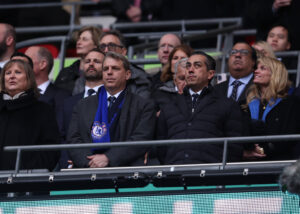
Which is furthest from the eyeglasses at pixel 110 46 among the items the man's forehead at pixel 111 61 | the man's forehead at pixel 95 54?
the man's forehead at pixel 111 61

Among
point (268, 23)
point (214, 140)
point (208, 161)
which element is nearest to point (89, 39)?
point (268, 23)

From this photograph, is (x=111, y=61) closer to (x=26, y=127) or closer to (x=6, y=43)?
(x=26, y=127)

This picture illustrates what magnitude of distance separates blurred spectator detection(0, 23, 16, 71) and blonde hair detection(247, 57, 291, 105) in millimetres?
3195

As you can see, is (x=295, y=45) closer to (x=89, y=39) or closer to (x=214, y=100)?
(x=89, y=39)

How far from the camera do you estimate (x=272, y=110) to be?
29.6ft

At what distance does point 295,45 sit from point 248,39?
279 centimetres


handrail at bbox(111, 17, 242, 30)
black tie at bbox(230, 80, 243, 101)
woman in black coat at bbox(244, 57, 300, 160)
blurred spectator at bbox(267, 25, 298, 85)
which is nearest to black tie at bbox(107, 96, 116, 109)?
woman in black coat at bbox(244, 57, 300, 160)

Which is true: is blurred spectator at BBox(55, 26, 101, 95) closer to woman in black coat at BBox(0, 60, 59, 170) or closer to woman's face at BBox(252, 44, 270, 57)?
woman in black coat at BBox(0, 60, 59, 170)

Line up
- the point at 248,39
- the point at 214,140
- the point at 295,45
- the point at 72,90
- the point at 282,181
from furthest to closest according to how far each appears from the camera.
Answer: the point at 248,39
the point at 295,45
the point at 72,90
the point at 214,140
the point at 282,181

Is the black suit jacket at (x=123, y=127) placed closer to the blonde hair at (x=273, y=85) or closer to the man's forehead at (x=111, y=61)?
the man's forehead at (x=111, y=61)

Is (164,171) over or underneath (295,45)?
underneath

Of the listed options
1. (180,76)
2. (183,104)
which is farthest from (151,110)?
(180,76)

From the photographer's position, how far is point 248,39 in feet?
48.8

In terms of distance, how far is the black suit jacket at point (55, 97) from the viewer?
9.97 meters
